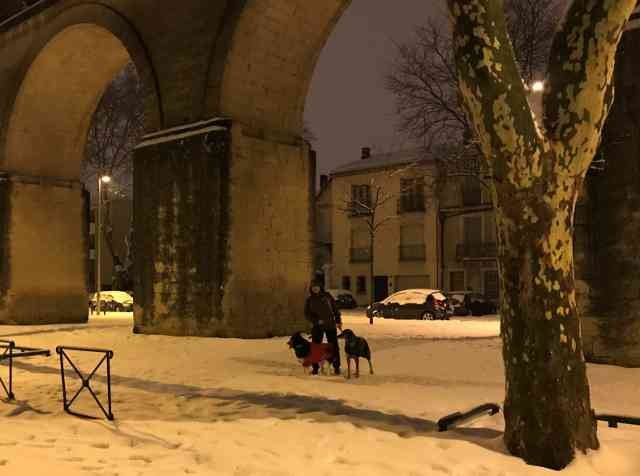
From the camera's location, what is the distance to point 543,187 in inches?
195

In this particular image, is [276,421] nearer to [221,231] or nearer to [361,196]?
[221,231]

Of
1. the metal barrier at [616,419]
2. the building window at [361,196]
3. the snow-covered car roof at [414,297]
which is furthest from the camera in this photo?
the building window at [361,196]

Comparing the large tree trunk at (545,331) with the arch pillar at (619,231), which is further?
the arch pillar at (619,231)

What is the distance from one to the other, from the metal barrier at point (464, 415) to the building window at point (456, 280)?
32.9m

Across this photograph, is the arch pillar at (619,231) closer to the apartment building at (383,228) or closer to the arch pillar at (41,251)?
the arch pillar at (41,251)

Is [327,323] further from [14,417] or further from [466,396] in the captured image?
[14,417]

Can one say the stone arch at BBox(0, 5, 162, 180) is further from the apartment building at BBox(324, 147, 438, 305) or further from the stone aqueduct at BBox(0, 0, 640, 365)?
the apartment building at BBox(324, 147, 438, 305)

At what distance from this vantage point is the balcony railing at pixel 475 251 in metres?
37.2

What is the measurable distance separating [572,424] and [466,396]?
9.52 ft

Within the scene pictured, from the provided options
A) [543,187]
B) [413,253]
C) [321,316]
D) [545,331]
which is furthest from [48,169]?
[413,253]

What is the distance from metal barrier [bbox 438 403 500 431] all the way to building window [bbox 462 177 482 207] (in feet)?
106

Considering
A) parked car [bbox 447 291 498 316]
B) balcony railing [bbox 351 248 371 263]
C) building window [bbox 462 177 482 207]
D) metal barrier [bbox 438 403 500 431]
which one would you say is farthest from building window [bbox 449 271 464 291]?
metal barrier [bbox 438 403 500 431]

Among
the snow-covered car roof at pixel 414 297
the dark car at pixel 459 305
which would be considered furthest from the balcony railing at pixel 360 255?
the snow-covered car roof at pixel 414 297

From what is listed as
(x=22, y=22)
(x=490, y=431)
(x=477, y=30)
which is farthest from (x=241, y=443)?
(x=22, y=22)
